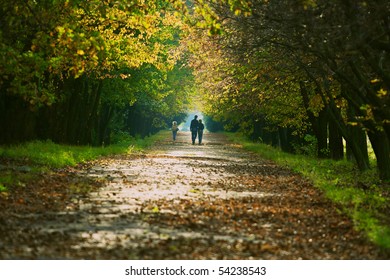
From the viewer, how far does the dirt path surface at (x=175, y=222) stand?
10.6m

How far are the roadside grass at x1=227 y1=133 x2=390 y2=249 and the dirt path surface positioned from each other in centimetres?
23

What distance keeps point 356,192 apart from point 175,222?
642 centimetres

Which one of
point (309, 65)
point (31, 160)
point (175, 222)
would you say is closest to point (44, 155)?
point (31, 160)

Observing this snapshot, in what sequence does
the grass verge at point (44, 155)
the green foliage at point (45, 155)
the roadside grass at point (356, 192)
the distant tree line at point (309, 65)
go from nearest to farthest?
the roadside grass at point (356, 192), the distant tree line at point (309, 65), the grass verge at point (44, 155), the green foliage at point (45, 155)

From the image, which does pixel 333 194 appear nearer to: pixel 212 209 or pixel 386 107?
pixel 386 107

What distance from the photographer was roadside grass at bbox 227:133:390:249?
12.7 meters

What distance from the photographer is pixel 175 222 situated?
13.4 meters

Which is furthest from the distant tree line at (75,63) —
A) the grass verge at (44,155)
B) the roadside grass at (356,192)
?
the roadside grass at (356,192)

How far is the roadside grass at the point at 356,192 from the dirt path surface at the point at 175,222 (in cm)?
23

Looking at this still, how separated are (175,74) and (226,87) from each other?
33.1 m

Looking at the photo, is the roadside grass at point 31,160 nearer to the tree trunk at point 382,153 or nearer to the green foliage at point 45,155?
the green foliage at point 45,155

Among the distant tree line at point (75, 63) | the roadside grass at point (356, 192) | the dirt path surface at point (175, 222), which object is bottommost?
the dirt path surface at point (175, 222)

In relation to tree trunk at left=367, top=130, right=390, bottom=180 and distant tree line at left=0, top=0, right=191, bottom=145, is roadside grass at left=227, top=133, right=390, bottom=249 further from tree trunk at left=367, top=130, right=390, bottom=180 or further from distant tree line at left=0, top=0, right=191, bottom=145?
distant tree line at left=0, top=0, right=191, bottom=145
